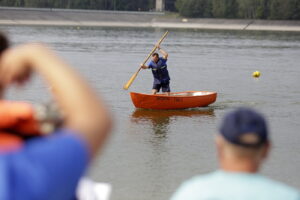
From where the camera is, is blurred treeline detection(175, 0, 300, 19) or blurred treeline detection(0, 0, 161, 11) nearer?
blurred treeline detection(175, 0, 300, 19)

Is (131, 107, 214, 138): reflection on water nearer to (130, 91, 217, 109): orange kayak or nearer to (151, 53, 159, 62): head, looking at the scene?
(130, 91, 217, 109): orange kayak

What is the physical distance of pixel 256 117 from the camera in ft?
8.37

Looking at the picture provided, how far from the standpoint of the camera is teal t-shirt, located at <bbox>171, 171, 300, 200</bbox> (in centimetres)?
260

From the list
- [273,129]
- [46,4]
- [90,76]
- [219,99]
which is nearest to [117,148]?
[273,129]

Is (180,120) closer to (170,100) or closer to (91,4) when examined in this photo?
(170,100)

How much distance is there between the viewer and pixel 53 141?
1896mm

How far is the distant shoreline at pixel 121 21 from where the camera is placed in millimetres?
114062

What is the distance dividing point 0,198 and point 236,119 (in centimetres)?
101

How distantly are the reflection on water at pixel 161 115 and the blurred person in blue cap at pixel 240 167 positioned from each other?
1603cm

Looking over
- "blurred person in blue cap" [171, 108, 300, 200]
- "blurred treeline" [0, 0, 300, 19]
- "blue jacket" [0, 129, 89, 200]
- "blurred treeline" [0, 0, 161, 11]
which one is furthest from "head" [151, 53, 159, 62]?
"blurred treeline" [0, 0, 161, 11]

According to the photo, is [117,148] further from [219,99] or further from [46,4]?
[46,4]

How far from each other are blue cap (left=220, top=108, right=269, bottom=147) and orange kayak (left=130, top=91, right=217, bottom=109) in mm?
18458

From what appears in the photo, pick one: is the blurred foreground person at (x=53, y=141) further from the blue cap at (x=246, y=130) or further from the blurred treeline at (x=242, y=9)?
the blurred treeline at (x=242, y=9)

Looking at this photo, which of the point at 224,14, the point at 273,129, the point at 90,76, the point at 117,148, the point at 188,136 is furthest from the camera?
the point at 224,14
